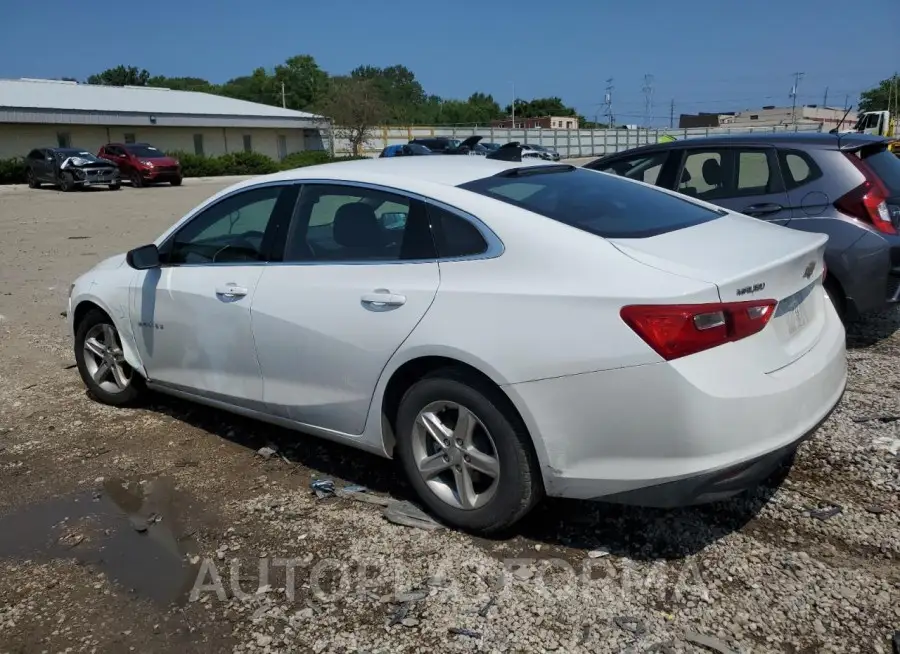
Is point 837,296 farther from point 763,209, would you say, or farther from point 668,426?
point 668,426

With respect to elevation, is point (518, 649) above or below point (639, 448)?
below

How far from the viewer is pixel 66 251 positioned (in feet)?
44.7

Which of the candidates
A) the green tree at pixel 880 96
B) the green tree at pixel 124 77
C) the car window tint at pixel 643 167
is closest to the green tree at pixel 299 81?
the green tree at pixel 124 77

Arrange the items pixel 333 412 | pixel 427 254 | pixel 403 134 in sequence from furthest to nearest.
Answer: pixel 403 134
pixel 333 412
pixel 427 254

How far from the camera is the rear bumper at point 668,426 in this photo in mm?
2840

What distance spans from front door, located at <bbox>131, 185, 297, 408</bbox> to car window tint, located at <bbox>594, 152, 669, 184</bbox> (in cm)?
384

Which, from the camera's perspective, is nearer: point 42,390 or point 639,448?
point 639,448

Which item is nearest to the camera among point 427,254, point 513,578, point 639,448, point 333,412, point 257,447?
point 639,448

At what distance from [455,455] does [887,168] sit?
4609mm

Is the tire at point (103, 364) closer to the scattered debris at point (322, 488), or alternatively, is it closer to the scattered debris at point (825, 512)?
the scattered debris at point (322, 488)

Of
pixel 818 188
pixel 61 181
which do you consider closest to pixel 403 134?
pixel 61 181

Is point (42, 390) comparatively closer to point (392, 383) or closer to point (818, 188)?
point (392, 383)

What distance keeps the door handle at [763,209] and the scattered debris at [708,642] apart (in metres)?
4.16

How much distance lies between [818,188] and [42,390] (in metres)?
6.04
